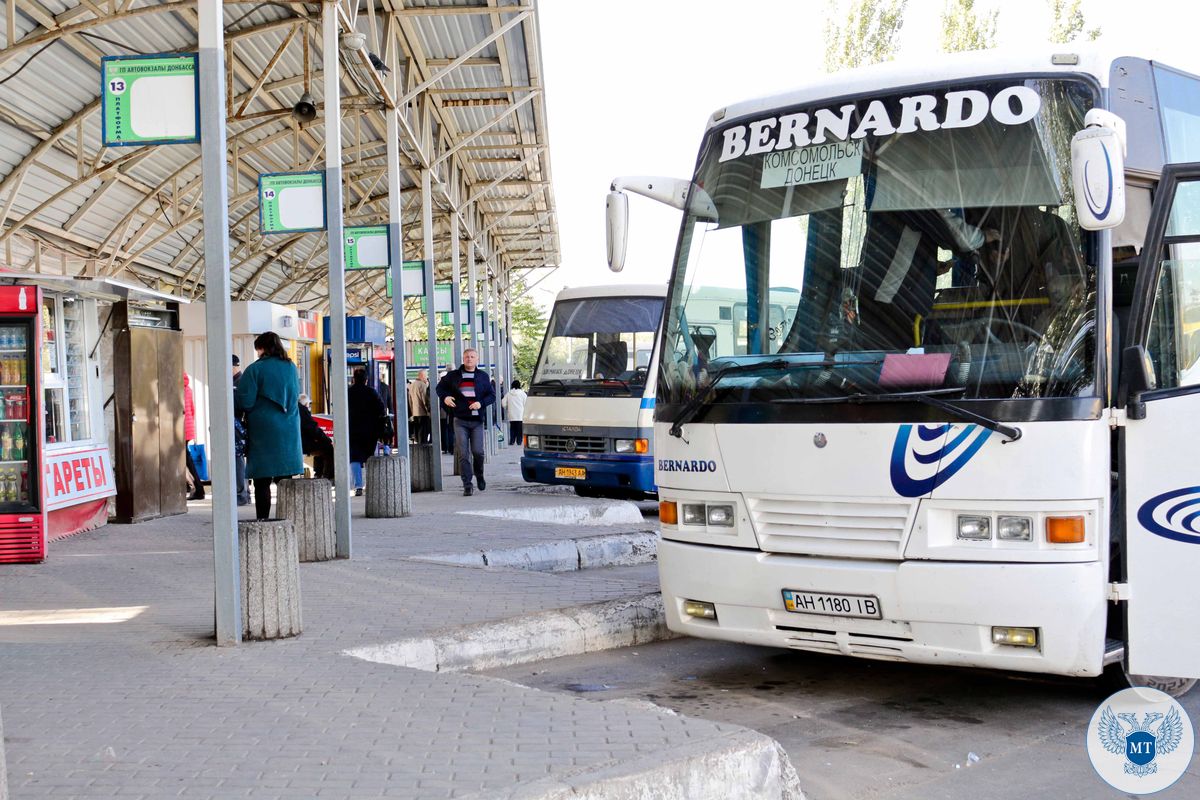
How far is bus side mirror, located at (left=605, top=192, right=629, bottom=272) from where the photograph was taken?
7293 mm

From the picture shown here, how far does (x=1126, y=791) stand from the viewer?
5094 millimetres

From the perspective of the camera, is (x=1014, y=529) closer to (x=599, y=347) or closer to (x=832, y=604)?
(x=832, y=604)

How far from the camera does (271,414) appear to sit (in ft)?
38.3

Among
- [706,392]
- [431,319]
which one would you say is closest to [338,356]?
[706,392]

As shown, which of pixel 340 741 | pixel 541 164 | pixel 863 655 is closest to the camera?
pixel 340 741

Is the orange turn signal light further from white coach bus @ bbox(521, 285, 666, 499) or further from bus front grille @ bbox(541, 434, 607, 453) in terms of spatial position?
bus front grille @ bbox(541, 434, 607, 453)

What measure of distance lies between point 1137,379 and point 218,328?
474 cm

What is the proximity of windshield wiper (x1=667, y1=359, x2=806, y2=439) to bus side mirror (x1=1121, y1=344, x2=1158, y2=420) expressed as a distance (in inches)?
63.4

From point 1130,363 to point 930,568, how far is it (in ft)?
4.20

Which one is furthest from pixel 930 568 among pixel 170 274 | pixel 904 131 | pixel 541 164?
pixel 170 274

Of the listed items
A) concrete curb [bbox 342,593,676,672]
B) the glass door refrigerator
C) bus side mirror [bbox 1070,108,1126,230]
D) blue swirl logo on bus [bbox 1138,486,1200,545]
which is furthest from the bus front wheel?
the glass door refrigerator

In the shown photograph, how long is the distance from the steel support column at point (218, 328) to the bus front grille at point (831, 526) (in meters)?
2.90

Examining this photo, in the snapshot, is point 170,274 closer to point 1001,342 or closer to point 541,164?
point 541,164

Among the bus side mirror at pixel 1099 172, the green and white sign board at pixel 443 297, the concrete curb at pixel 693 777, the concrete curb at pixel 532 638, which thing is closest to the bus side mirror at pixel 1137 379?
the bus side mirror at pixel 1099 172
